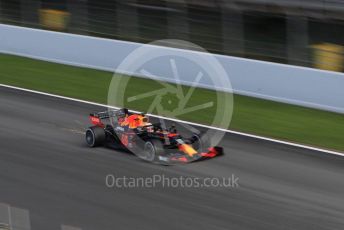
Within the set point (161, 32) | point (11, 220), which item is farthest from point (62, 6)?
point (11, 220)

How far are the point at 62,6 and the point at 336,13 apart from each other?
9925 millimetres

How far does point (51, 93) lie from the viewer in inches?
731

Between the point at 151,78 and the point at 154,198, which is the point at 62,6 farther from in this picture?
the point at 154,198

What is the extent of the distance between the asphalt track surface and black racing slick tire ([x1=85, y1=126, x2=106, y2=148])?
15 cm

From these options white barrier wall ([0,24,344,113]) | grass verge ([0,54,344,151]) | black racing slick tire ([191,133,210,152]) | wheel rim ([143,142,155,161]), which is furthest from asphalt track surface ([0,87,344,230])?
white barrier wall ([0,24,344,113])

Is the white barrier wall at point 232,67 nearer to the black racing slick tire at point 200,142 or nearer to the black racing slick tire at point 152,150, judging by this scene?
the black racing slick tire at point 200,142

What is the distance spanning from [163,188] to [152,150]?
1.02 metres

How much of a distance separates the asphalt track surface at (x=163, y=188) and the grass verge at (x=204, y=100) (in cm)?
114

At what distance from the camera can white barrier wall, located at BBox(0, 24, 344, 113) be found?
1733cm

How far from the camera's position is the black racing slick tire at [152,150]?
12.1 m

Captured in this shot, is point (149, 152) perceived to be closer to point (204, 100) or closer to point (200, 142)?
point (200, 142)

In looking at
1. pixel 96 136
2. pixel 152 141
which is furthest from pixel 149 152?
pixel 96 136

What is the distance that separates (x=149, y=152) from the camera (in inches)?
484

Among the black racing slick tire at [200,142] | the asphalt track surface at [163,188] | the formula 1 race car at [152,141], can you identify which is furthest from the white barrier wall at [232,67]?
the black racing slick tire at [200,142]
